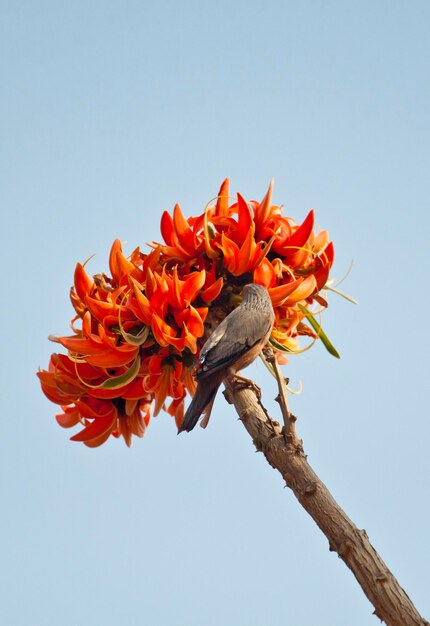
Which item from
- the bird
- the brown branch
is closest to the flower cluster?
the bird

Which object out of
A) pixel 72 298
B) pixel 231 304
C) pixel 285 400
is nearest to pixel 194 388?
pixel 231 304

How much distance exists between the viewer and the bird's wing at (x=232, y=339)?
4.28m

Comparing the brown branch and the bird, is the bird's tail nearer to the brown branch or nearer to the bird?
the bird

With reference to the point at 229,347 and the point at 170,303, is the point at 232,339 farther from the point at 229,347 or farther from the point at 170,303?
the point at 170,303

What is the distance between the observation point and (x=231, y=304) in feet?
15.5

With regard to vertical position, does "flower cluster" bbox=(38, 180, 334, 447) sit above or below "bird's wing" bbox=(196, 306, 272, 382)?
above

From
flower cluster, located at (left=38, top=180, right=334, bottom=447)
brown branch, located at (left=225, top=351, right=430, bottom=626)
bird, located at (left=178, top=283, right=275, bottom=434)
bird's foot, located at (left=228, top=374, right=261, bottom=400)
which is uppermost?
flower cluster, located at (left=38, top=180, right=334, bottom=447)

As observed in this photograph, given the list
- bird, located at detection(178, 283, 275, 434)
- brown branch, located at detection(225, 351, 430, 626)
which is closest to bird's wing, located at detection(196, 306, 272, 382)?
bird, located at detection(178, 283, 275, 434)

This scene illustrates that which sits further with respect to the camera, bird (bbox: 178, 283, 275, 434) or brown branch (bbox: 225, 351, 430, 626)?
bird (bbox: 178, 283, 275, 434)

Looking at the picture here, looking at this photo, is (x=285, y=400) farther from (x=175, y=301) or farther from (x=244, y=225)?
(x=244, y=225)

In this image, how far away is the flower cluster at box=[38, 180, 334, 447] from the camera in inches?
168

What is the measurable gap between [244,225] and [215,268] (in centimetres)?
26

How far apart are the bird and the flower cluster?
0.08 meters

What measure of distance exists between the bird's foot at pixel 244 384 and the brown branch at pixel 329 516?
32 centimetres
